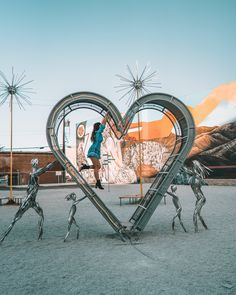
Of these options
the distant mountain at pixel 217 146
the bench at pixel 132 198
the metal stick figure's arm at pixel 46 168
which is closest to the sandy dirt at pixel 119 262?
the metal stick figure's arm at pixel 46 168

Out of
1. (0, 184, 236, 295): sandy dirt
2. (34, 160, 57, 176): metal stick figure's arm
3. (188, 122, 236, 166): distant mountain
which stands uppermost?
(188, 122, 236, 166): distant mountain

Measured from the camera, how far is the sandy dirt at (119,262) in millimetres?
4793

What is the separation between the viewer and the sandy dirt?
15.7ft

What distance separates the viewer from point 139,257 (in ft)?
21.4

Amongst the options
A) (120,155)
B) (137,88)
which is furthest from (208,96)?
(137,88)

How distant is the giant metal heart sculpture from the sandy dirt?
2.23 ft

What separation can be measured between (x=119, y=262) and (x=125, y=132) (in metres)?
3.49

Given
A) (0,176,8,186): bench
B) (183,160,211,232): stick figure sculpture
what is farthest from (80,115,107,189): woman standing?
(0,176,8,186): bench

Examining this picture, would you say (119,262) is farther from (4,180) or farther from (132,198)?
(4,180)

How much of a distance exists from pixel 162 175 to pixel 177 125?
166 cm

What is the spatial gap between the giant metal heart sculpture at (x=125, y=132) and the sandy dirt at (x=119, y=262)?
0.68m

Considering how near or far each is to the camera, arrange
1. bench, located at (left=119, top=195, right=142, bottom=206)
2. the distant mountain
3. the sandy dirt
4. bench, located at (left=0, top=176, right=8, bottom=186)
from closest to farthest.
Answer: the sandy dirt → bench, located at (left=119, top=195, right=142, bottom=206) → the distant mountain → bench, located at (left=0, top=176, right=8, bottom=186)

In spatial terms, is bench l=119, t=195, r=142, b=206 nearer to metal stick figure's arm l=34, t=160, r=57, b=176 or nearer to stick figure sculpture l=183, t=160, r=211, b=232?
stick figure sculpture l=183, t=160, r=211, b=232

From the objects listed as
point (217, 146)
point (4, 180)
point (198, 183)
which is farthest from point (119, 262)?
point (4, 180)
